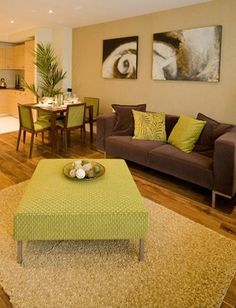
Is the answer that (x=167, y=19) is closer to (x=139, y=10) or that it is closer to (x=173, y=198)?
(x=139, y=10)

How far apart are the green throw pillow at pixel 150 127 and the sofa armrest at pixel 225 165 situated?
114 cm

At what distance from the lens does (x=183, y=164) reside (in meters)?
3.07

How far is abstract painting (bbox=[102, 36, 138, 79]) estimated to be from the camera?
187 inches

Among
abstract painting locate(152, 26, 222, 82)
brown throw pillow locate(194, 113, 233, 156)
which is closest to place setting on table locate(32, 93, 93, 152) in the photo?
abstract painting locate(152, 26, 222, 82)

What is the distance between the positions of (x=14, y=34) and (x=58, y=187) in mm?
6227

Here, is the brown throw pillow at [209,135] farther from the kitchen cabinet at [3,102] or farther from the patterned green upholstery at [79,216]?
the kitchen cabinet at [3,102]

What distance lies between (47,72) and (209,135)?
161 inches

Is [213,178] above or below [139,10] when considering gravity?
below

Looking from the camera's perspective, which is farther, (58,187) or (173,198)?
(173,198)

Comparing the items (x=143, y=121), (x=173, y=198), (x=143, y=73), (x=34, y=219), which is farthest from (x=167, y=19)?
(x=34, y=219)

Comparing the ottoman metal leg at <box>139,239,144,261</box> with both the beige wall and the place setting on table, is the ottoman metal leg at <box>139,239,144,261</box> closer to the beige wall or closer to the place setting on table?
the beige wall

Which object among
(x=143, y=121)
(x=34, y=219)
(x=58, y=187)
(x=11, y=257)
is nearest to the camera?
(x=34, y=219)

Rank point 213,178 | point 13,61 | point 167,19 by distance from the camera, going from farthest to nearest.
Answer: point 13,61 < point 167,19 < point 213,178

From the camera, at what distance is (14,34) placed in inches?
271
